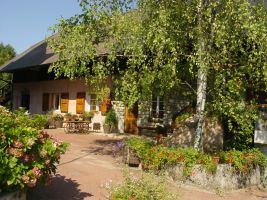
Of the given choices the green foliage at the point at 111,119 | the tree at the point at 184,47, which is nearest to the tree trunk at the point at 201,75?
the tree at the point at 184,47

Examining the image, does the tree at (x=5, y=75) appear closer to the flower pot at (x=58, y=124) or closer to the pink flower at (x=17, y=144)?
the flower pot at (x=58, y=124)

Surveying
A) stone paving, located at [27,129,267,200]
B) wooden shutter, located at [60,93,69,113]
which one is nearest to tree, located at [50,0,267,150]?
stone paving, located at [27,129,267,200]

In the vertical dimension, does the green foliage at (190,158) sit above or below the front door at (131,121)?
below

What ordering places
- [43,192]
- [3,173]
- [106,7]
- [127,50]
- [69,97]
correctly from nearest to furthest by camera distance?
[3,173]
[43,192]
[127,50]
[106,7]
[69,97]

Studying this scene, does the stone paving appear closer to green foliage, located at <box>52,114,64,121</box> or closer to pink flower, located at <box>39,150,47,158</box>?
pink flower, located at <box>39,150,47,158</box>

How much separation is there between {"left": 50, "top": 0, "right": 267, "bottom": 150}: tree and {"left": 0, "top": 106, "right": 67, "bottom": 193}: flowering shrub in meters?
3.74

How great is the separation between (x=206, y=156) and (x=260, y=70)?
2.46 metres

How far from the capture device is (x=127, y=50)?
33.7 ft

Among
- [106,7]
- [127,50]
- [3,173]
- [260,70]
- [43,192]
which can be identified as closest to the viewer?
[3,173]

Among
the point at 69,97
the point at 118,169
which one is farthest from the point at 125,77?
the point at 69,97

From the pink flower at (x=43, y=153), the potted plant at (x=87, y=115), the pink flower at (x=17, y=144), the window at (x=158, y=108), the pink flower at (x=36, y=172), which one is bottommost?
the pink flower at (x=36, y=172)

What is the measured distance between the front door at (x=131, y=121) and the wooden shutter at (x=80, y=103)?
3701mm

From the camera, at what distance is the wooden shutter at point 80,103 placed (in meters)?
22.4

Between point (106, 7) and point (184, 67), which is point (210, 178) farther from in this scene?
point (106, 7)
